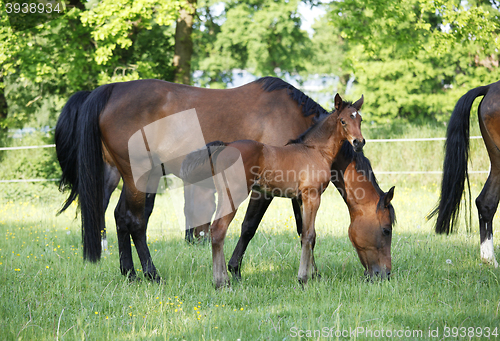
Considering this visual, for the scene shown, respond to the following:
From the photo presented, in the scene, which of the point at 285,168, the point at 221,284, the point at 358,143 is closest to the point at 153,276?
the point at 221,284

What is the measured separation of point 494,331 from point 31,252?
521cm

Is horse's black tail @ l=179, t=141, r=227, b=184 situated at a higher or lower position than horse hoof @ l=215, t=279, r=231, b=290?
→ higher

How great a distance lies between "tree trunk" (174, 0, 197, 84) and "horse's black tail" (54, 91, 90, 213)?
22.0ft

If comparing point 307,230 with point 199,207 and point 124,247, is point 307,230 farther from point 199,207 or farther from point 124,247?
point 199,207

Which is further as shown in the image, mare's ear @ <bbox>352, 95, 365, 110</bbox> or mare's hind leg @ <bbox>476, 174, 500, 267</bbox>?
mare's hind leg @ <bbox>476, 174, 500, 267</bbox>

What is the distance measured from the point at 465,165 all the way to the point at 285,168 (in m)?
2.65

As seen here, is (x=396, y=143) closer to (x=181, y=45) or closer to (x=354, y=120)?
(x=181, y=45)

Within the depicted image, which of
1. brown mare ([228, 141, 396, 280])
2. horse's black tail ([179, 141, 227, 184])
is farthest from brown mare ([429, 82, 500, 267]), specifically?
horse's black tail ([179, 141, 227, 184])

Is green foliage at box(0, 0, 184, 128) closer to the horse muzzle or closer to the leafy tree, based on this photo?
the leafy tree

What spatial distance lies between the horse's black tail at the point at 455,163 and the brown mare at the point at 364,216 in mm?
1252

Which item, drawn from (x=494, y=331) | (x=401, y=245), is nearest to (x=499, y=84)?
(x=401, y=245)

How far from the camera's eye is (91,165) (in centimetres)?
442

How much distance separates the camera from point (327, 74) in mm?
23297

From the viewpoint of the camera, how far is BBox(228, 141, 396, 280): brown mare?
13.7 feet
